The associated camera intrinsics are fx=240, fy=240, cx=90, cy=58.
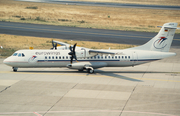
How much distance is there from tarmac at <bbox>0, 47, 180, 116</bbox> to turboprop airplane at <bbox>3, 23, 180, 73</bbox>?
1.30m

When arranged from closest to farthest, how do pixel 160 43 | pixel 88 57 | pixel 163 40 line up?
pixel 88 57 → pixel 163 40 → pixel 160 43

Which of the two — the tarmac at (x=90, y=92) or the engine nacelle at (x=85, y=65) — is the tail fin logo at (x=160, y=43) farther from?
the engine nacelle at (x=85, y=65)

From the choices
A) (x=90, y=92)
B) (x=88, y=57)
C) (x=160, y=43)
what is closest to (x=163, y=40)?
(x=160, y=43)

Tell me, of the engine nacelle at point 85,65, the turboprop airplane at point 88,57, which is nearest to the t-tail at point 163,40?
the turboprop airplane at point 88,57

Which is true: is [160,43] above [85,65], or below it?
above

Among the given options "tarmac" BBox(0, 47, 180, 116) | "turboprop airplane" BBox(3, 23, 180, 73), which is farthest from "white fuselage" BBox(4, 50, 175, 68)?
"tarmac" BBox(0, 47, 180, 116)

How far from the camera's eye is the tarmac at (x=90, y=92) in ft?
68.5

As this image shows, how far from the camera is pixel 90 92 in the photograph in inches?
1004

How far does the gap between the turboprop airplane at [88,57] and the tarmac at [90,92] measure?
1304 millimetres

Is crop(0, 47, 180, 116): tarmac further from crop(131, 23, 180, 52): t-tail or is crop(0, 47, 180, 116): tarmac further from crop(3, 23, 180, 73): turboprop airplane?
crop(131, 23, 180, 52): t-tail

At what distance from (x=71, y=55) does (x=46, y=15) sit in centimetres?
5868

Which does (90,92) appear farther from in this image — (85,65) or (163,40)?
(163,40)

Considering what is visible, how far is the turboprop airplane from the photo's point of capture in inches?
1287

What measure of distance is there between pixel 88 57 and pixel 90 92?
8466mm
